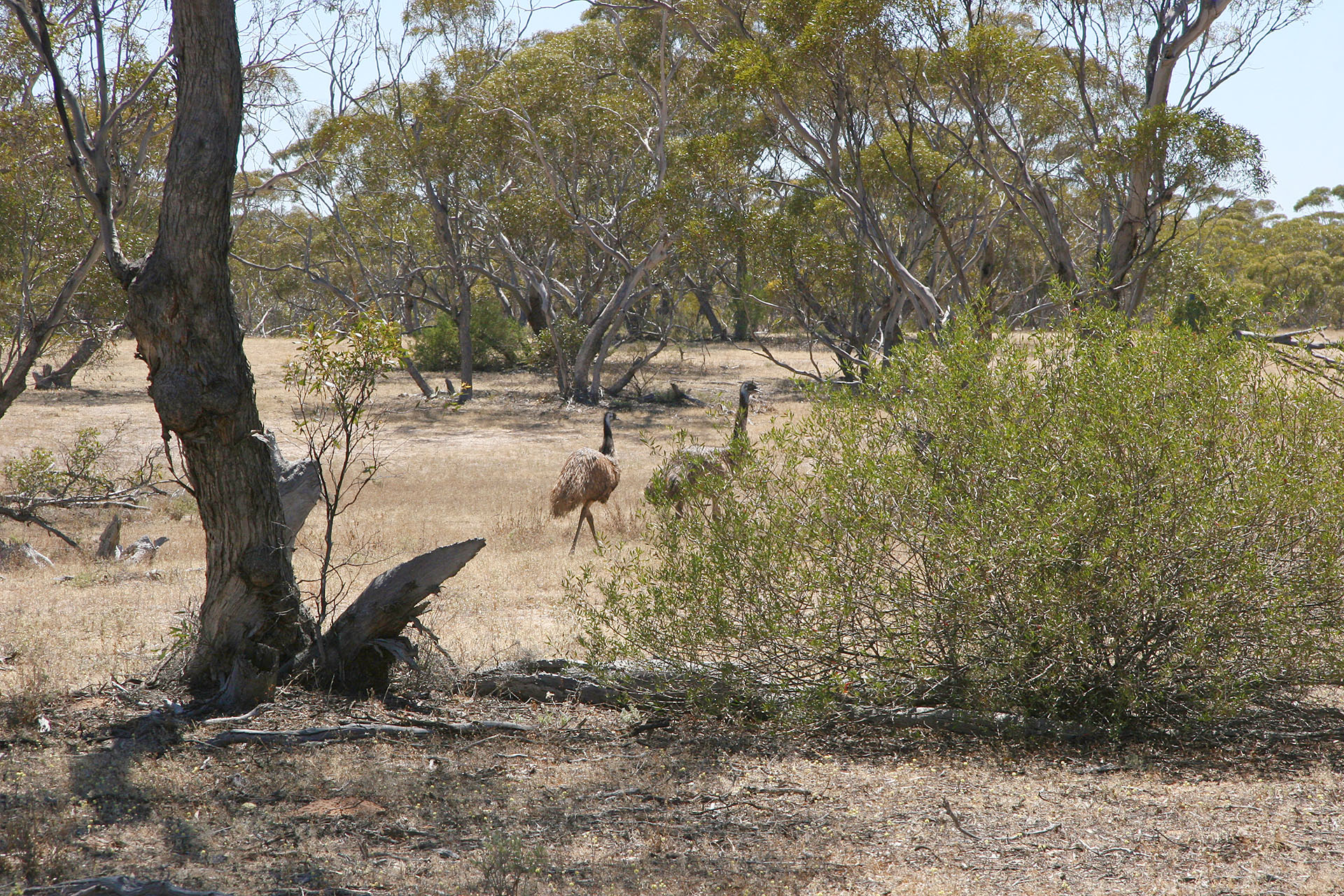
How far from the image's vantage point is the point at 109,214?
A: 536 cm

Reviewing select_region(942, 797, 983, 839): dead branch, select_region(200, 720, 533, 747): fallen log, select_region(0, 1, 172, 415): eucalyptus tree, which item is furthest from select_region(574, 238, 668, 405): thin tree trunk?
select_region(942, 797, 983, 839): dead branch

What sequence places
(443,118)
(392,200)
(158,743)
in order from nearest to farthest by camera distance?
1. (158,743)
2. (443,118)
3. (392,200)

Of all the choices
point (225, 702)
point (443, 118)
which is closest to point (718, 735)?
point (225, 702)

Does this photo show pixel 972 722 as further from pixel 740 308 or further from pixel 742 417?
pixel 740 308

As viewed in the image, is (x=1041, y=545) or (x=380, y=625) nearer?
(x=1041, y=545)

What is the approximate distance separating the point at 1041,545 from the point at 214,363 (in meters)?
3.90

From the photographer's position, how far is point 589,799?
4.27 metres

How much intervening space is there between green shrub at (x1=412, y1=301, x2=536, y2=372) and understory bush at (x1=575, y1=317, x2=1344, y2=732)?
23211 millimetres

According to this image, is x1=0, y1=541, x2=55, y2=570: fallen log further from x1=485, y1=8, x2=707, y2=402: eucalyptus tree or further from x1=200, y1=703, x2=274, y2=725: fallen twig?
x1=485, y1=8, x2=707, y2=402: eucalyptus tree


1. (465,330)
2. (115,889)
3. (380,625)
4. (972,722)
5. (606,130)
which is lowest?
(972,722)

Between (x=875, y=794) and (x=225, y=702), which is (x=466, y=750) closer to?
(x=225, y=702)

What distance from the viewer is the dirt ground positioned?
3.47 m

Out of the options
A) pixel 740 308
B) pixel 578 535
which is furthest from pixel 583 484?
pixel 740 308

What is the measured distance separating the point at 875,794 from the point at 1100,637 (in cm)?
128
